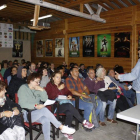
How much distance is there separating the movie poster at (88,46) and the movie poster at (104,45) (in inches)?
15.4

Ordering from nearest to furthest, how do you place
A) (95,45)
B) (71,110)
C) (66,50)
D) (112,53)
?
(71,110), (112,53), (95,45), (66,50)

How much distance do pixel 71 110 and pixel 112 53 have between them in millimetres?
6037

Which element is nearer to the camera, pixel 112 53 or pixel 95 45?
pixel 112 53

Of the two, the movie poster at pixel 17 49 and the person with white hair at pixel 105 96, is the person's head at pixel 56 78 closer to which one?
the person with white hair at pixel 105 96

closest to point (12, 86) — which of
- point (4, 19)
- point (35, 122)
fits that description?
point (35, 122)

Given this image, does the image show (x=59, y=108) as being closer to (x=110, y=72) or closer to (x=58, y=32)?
(x=110, y=72)

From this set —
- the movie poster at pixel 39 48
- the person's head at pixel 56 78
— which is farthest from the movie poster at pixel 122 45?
the movie poster at pixel 39 48

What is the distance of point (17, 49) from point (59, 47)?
339 cm

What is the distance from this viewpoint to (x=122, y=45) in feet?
27.2

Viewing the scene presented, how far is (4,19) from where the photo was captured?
11398mm

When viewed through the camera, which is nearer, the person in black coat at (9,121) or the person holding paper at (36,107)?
the person in black coat at (9,121)

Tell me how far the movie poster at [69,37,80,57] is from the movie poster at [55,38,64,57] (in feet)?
2.22

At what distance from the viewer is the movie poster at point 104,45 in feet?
28.9

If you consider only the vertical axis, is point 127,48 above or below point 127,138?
above
